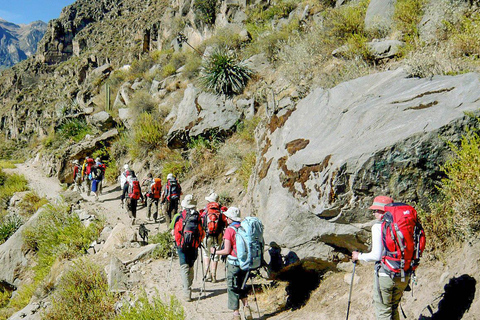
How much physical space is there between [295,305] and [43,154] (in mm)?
25009

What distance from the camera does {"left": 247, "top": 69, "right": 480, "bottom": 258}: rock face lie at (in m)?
4.11

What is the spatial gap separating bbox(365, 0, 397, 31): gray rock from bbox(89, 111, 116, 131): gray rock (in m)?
15.1


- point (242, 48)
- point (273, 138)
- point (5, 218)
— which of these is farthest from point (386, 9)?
point (5, 218)

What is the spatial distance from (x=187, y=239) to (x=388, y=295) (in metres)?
3.21

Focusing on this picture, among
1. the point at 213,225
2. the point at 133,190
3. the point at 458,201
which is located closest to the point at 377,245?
the point at 458,201

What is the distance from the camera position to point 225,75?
1380 cm

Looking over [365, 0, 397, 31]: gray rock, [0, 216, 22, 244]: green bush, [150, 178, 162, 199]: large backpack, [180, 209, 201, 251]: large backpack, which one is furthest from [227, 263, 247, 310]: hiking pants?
[0, 216, 22, 244]: green bush

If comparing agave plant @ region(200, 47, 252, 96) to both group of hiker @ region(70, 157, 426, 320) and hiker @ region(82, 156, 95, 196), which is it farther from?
group of hiker @ region(70, 157, 426, 320)

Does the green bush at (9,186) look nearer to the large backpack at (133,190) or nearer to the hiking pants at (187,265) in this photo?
the large backpack at (133,190)

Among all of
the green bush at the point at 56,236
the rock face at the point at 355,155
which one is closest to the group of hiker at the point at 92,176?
the green bush at the point at 56,236

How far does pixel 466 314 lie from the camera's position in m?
3.25

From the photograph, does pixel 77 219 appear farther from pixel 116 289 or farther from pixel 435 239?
pixel 435 239

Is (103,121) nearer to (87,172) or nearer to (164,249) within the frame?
(87,172)

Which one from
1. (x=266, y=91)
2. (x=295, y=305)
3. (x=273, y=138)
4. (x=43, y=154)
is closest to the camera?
(x=295, y=305)
